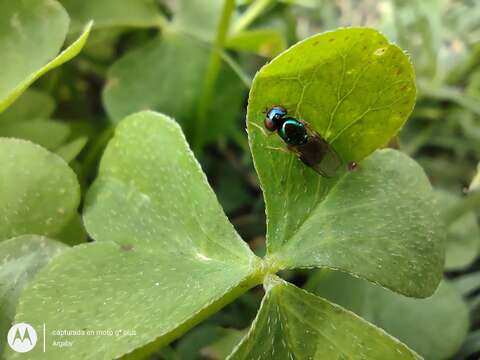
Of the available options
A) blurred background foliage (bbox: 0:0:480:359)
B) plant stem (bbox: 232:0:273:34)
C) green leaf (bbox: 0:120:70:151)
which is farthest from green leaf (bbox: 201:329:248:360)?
plant stem (bbox: 232:0:273:34)

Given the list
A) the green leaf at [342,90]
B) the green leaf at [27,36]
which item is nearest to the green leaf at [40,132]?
the green leaf at [27,36]

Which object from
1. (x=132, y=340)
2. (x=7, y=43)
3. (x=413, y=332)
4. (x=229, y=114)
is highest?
(x=7, y=43)

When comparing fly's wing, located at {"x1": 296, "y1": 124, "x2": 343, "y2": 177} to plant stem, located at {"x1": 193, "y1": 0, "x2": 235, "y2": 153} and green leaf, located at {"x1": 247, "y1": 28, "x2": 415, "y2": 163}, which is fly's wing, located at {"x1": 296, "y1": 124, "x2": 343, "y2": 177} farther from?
plant stem, located at {"x1": 193, "y1": 0, "x2": 235, "y2": 153}

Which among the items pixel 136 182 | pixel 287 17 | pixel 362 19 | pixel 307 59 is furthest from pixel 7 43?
pixel 362 19

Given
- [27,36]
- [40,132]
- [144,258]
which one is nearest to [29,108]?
[40,132]

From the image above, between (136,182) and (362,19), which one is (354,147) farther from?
(362,19)
